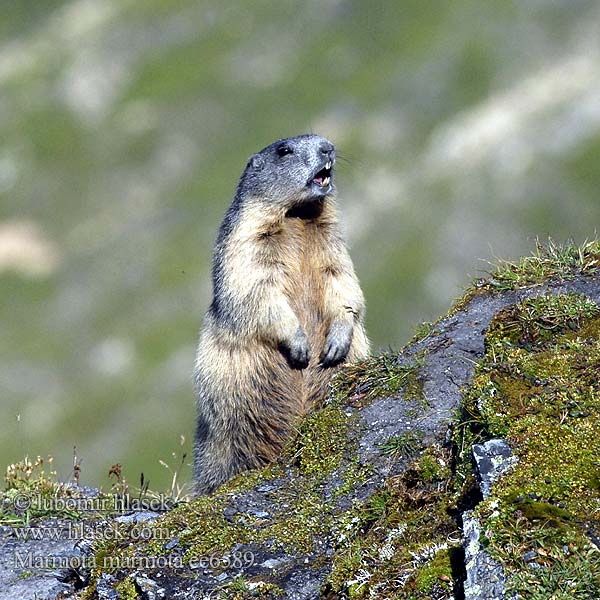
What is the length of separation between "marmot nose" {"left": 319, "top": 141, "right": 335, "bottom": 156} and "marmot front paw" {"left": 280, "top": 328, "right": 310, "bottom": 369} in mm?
2026

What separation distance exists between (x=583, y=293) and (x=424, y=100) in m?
79.9

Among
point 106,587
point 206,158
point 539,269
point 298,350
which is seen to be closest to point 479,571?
point 106,587

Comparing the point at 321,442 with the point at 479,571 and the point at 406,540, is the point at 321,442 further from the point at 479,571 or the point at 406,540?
the point at 479,571

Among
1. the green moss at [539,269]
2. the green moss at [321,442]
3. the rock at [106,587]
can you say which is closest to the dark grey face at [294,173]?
the green moss at [539,269]

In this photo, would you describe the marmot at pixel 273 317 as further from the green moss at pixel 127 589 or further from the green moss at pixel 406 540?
the green moss at pixel 127 589

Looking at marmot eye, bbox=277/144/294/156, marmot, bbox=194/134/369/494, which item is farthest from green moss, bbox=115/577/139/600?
marmot eye, bbox=277/144/294/156

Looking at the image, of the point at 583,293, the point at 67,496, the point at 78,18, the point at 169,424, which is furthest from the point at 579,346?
the point at 78,18

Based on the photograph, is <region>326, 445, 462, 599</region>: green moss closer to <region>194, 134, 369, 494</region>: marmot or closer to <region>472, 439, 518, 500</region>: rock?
<region>472, 439, 518, 500</region>: rock

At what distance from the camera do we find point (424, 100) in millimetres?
85625

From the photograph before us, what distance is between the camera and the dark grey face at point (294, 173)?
10.3 meters

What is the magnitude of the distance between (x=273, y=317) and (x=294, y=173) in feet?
5.56

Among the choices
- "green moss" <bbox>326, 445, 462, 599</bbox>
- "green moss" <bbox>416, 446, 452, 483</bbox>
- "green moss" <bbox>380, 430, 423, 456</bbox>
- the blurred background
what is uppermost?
the blurred background

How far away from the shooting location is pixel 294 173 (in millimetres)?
10469

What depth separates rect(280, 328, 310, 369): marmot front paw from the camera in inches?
378
